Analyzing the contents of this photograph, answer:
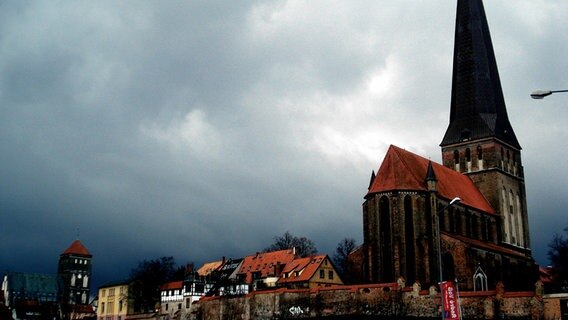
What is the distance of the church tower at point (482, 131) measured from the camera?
260ft

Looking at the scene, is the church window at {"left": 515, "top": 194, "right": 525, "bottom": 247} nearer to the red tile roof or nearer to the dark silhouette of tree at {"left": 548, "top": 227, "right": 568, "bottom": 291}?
the dark silhouette of tree at {"left": 548, "top": 227, "right": 568, "bottom": 291}

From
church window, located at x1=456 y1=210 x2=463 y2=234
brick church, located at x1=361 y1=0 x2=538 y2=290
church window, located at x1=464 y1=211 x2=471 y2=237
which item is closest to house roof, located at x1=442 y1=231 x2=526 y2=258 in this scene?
brick church, located at x1=361 y1=0 x2=538 y2=290

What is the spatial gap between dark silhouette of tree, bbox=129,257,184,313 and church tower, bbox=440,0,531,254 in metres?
41.3

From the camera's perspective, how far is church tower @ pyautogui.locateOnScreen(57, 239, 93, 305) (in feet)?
435

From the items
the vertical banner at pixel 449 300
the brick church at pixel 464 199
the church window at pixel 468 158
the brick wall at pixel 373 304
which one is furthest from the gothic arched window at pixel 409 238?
the vertical banner at pixel 449 300

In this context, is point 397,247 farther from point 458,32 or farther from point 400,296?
point 458,32

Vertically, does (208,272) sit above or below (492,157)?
below

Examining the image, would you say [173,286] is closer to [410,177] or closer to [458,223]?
[410,177]

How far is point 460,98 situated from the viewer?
8094cm

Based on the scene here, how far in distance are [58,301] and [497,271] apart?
88.2m

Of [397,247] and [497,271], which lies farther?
[497,271]

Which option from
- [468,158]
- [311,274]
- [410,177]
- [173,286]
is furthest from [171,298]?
[468,158]

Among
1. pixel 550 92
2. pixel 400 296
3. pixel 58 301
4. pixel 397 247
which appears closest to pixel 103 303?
pixel 58 301

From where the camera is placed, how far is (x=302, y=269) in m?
72.4
